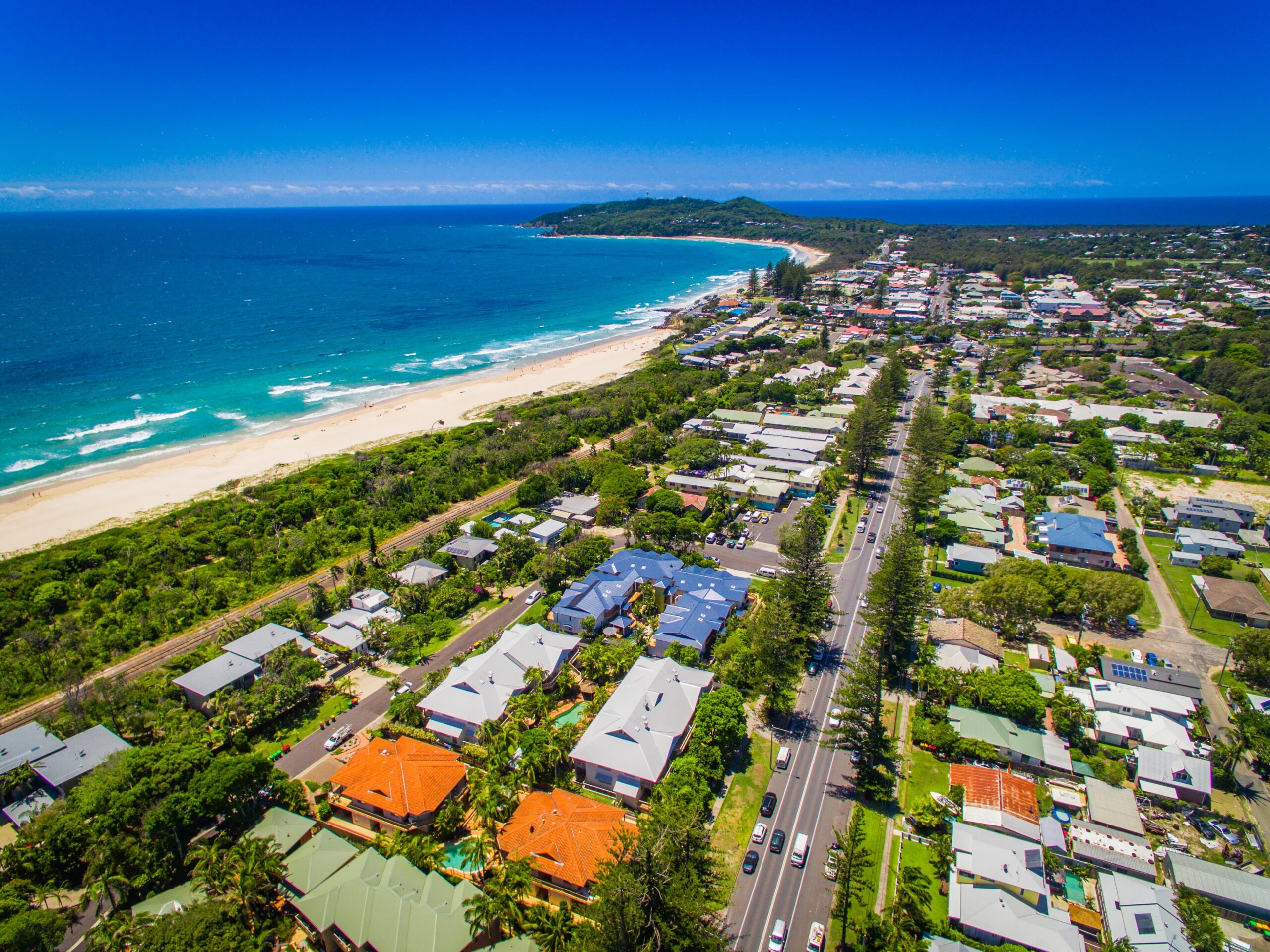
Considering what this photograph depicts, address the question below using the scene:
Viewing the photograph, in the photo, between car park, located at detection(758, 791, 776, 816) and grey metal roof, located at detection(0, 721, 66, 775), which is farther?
grey metal roof, located at detection(0, 721, 66, 775)

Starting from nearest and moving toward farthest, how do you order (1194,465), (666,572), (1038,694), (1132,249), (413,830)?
(413,830) < (1038,694) < (666,572) < (1194,465) < (1132,249)

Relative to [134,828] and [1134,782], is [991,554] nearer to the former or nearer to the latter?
[1134,782]

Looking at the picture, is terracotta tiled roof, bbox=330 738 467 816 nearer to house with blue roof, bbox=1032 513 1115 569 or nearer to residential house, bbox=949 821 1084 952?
residential house, bbox=949 821 1084 952

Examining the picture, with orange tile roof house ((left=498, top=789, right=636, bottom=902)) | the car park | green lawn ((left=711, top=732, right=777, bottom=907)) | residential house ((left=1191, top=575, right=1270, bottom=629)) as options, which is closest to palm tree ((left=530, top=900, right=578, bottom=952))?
orange tile roof house ((left=498, top=789, right=636, bottom=902))

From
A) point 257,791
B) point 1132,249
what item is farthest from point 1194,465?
point 1132,249

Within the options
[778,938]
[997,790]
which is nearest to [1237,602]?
[997,790]

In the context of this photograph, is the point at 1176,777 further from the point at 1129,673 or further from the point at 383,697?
the point at 383,697
